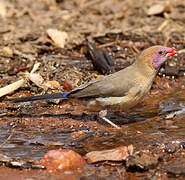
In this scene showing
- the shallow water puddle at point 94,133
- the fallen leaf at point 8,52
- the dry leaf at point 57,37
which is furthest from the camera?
the dry leaf at point 57,37

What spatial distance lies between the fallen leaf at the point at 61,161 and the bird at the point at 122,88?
1393 mm

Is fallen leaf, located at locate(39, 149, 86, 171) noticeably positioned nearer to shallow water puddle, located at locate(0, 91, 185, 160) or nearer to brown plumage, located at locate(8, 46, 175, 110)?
shallow water puddle, located at locate(0, 91, 185, 160)

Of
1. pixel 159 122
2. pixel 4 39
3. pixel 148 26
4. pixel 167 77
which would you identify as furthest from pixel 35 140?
pixel 148 26

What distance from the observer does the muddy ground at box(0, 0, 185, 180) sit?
424 centimetres

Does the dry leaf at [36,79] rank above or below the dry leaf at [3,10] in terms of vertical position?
below

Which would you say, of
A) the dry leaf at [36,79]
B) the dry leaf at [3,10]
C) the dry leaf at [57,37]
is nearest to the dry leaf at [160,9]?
the dry leaf at [57,37]

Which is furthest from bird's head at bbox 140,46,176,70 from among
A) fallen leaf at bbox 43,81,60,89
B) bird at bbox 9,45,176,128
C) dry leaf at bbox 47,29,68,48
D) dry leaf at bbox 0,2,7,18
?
dry leaf at bbox 0,2,7,18

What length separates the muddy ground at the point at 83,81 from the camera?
424cm

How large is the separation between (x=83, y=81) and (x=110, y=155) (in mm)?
2725

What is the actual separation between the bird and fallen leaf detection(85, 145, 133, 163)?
3.84 ft

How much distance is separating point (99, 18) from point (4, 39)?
2483mm

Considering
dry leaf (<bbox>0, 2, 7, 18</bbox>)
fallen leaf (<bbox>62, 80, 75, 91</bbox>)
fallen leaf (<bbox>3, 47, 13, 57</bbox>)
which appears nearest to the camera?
fallen leaf (<bbox>62, 80, 75, 91</bbox>)

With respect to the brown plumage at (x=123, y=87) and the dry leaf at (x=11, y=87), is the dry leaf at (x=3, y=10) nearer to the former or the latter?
the dry leaf at (x=11, y=87)

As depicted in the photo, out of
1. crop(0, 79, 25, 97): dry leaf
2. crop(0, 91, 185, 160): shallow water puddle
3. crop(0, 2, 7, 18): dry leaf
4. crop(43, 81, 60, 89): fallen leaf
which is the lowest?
crop(0, 91, 185, 160): shallow water puddle
